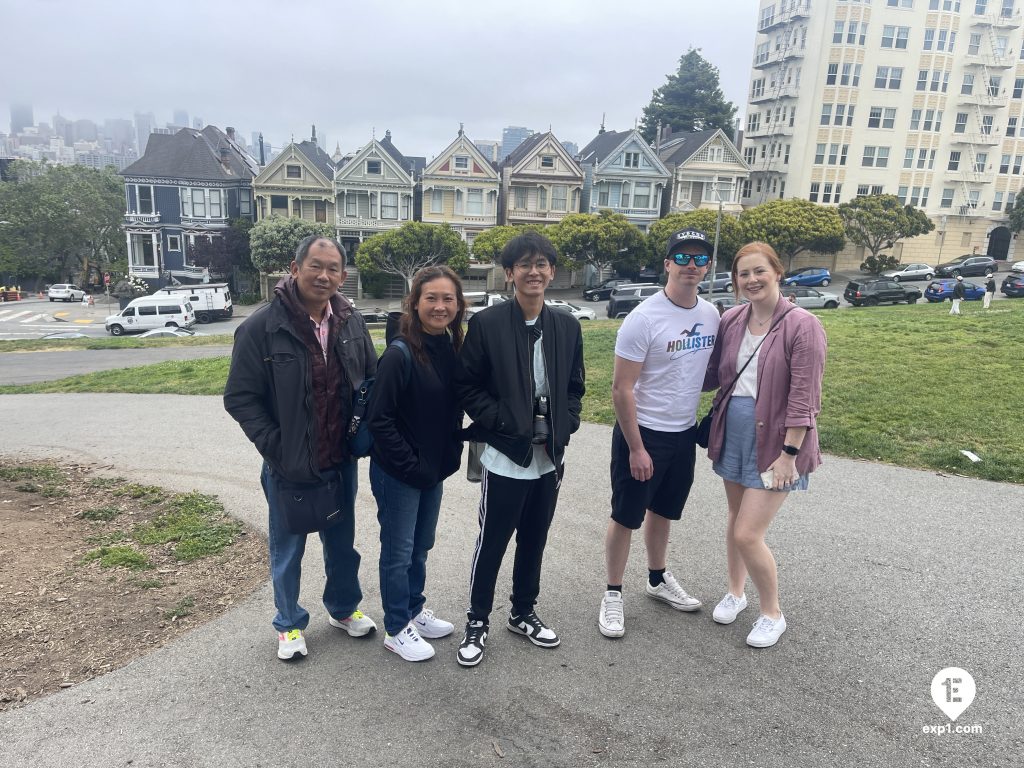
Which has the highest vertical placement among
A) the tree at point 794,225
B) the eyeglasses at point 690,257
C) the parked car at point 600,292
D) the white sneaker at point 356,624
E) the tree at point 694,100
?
the tree at point 694,100

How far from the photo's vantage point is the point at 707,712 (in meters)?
3.32

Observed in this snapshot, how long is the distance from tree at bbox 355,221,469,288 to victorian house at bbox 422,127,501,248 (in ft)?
17.6

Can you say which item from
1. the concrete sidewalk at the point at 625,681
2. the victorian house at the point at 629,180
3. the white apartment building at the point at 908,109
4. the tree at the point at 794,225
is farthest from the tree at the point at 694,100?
the concrete sidewalk at the point at 625,681

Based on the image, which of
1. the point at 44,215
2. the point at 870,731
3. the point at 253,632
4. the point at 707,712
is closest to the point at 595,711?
the point at 707,712

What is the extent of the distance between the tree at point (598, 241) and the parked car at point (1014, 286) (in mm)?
17753

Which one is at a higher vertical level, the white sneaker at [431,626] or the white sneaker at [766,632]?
the white sneaker at [766,632]

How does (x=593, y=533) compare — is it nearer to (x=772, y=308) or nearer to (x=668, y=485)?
(x=668, y=485)

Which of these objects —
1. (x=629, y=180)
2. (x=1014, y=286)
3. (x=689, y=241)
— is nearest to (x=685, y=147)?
(x=629, y=180)

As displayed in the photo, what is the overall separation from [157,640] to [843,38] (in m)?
Answer: 54.5

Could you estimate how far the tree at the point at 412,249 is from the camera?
38781 millimetres

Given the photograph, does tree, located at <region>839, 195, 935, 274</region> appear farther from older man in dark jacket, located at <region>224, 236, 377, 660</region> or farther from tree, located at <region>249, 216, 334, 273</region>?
older man in dark jacket, located at <region>224, 236, 377, 660</region>

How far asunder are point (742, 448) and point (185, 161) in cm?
5075

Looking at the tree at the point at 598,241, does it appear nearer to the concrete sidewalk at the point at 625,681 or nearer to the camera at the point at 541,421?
the concrete sidewalk at the point at 625,681

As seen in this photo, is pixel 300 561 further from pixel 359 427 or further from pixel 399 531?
pixel 359 427
